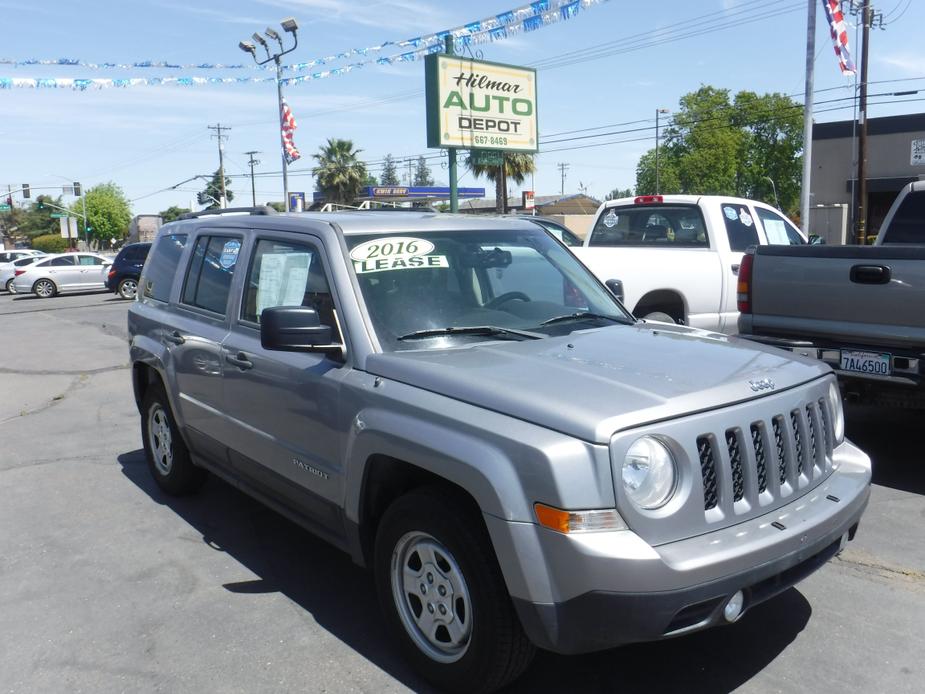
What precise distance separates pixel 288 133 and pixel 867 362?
24.7 metres

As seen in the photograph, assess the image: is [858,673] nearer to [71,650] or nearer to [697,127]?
[71,650]

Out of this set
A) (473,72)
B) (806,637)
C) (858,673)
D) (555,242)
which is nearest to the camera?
(858,673)

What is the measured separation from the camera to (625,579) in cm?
258

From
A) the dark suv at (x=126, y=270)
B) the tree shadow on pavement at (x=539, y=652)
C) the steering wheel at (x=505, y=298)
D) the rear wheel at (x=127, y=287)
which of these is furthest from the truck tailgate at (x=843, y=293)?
the rear wheel at (x=127, y=287)

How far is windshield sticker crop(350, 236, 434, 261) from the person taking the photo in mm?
3846

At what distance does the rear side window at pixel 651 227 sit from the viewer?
9.09 metres

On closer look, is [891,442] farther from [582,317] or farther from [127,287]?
[127,287]

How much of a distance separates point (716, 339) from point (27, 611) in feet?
11.9

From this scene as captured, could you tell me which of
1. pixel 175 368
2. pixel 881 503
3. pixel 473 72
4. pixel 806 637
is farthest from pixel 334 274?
pixel 473 72

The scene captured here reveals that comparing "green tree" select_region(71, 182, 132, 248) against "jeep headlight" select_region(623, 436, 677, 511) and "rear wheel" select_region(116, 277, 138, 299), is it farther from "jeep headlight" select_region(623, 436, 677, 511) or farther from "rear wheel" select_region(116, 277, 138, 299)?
"jeep headlight" select_region(623, 436, 677, 511)

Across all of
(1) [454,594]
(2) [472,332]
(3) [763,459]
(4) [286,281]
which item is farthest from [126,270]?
(3) [763,459]

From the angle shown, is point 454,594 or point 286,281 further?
point 286,281

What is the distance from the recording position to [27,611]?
13.4ft

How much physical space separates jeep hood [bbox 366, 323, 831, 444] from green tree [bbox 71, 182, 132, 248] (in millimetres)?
102806
